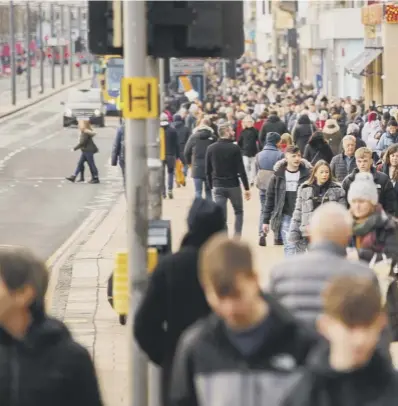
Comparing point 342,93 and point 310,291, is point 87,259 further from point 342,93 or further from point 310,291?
point 342,93

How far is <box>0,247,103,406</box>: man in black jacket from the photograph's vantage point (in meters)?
5.57

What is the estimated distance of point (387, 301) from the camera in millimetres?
10195

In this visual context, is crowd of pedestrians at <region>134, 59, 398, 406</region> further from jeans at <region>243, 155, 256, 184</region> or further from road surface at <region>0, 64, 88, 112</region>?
road surface at <region>0, 64, 88, 112</region>

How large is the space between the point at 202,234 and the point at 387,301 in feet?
9.24

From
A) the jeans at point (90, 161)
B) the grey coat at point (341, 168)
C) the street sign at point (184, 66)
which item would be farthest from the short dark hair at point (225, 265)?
the street sign at point (184, 66)

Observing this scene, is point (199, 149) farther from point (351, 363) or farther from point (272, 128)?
point (351, 363)

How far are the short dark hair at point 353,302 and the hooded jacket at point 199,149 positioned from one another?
1825 cm

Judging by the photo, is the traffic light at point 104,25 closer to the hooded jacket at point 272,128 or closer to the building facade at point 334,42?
the hooded jacket at point 272,128

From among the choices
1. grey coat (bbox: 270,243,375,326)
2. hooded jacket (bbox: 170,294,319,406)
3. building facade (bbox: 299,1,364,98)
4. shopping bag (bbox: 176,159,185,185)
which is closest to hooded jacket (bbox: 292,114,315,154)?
shopping bag (bbox: 176,159,185,185)

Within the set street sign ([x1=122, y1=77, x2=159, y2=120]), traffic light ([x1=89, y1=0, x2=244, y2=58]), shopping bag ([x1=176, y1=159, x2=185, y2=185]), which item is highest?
traffic light ([x1=89, y1=0, x2=244, y2=58])

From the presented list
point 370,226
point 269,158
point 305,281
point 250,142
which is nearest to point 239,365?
point 305,281

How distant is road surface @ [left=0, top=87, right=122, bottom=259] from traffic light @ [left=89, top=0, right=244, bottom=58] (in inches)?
463

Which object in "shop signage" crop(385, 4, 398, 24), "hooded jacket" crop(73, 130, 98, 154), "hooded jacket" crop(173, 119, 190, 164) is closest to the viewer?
"hooded jacket" crop(173, 119, 190, 164)

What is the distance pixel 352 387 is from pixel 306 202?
967 centimetres
